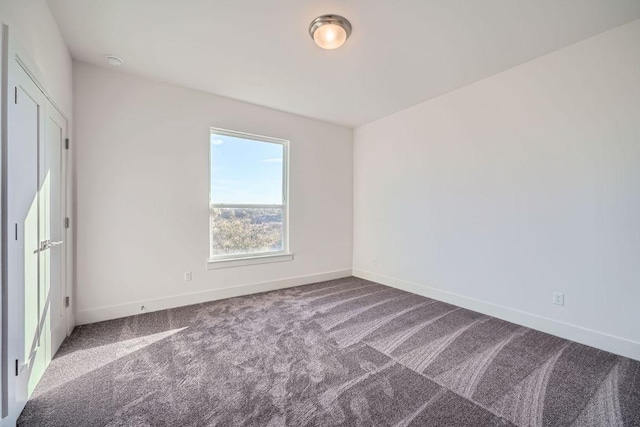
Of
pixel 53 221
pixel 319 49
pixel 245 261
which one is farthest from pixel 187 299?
pixel 319 49

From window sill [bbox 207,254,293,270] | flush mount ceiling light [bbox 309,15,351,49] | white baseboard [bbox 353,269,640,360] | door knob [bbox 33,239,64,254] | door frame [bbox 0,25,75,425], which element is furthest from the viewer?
window sill [bbox 207,254,293,270]

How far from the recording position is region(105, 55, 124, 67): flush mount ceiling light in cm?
282

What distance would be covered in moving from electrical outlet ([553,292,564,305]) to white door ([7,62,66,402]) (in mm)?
4247

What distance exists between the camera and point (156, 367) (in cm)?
216

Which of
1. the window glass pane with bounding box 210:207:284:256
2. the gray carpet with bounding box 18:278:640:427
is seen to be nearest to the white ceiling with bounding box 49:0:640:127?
the window glass pane with bounding box 210:207:284:256

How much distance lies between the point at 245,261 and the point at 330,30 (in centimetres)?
304

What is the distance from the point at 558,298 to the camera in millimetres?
2750

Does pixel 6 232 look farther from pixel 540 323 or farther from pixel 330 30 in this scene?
pixel 540 323

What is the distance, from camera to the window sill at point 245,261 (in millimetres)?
3740

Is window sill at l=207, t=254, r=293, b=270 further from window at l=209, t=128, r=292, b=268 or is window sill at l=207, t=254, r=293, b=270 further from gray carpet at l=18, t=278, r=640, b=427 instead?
gray carpet at l=18, t=278, r=640, b=427

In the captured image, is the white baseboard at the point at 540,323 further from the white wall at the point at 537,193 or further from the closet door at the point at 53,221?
the closet door at the point at 53,221

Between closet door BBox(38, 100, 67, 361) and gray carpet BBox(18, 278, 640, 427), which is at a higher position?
closet door BBox(38, 100, 67, 361)

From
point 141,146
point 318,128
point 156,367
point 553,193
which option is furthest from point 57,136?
point 553,193

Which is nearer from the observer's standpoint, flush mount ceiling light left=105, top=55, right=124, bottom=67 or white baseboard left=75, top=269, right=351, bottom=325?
flush mount ceiling light left=105, top=55, right=124, bottom=67
